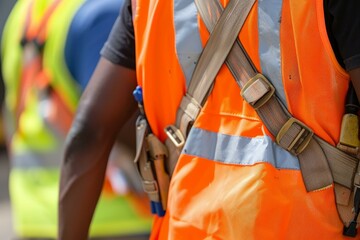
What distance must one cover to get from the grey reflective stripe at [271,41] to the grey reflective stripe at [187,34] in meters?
0.17

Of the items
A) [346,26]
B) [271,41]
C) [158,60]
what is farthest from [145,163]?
[346,26]

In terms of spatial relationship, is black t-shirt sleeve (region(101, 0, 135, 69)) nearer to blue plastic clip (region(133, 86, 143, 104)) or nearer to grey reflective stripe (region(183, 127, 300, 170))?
blue plastic clip (region(133, 86, 143, 104))

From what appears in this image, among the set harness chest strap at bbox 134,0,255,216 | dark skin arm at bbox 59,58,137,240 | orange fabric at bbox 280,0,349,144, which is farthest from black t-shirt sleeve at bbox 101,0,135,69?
orange fabric at bbox 280,0,349,144

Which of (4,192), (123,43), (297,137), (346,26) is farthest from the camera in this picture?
(4,192)

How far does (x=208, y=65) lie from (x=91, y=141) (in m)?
0.52

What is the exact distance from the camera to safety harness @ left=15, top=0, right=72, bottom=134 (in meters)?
3.34

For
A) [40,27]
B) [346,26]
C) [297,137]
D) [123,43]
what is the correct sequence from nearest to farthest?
[346,26] < [297,137] < [123,43] < [40,27]

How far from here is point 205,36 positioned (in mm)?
2164

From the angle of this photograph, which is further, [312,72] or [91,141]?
[91,141]

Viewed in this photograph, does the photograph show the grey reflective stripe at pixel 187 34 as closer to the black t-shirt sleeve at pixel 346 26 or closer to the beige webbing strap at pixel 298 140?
the beige webbing strap at pixel 298 140

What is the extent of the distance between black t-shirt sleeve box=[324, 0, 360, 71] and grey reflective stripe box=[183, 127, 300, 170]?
10.1 inches

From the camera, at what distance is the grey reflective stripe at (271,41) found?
205cm

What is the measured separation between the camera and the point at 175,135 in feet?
7.47

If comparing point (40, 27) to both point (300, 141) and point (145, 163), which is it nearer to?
point (145, 163)
